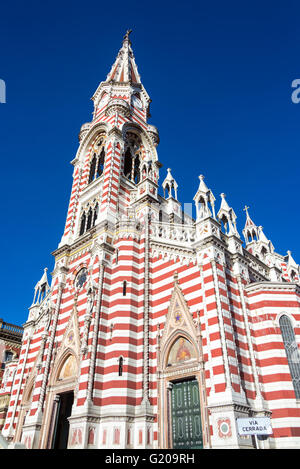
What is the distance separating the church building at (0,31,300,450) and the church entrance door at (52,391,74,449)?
62 millimetres

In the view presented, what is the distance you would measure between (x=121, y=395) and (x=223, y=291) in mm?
7637

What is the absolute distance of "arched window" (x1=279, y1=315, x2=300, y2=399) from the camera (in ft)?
58.3

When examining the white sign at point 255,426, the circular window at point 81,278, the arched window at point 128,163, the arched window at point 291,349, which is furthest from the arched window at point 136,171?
the white sign at point 255,426

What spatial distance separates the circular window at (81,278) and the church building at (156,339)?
0.11 meters

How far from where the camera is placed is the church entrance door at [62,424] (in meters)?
21.3

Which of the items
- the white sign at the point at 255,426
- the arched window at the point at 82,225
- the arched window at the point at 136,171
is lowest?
the white sign at the point at 255,426

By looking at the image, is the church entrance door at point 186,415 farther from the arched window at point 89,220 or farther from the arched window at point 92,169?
the arched window at point 92,169

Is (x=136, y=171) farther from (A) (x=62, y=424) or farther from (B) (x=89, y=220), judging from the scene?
(A) (x=62, y=424)

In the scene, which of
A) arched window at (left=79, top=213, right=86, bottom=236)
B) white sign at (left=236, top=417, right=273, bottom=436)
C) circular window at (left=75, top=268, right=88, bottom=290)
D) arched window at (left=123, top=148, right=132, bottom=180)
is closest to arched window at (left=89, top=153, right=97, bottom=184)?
arched window at (left=123, top=148, right=132, bottom=180)

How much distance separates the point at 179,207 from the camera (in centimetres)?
3306

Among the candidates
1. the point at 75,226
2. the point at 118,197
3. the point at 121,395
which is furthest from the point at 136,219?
the point at 121,395

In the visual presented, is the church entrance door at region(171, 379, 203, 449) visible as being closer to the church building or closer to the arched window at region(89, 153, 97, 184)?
the church building

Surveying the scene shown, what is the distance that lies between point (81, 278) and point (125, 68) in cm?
2923

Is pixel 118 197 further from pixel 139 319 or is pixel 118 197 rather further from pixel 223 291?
pixel 223 291
